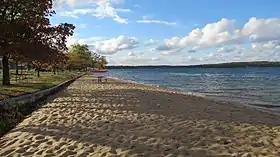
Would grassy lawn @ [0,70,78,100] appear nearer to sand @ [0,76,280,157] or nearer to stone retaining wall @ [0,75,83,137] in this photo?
stone retaining wall @ [0,75,83,137]

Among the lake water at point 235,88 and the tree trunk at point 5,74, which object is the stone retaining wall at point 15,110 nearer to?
the tree trunk at point 5,74

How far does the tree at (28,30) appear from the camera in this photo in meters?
19.6

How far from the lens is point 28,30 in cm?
2064

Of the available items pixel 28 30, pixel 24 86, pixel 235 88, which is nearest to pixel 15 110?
pixel 28 30

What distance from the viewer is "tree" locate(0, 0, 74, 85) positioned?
1964cm

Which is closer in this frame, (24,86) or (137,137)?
(137,137)

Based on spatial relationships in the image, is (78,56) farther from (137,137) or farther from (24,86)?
(137,137)

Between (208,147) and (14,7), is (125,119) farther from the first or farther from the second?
(14,7)

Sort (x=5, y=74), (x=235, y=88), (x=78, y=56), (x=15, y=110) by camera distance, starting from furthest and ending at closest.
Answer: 1. (x=78, y=56)
2. (x=235, y=88)
3. (x=5, y=74)
4. (x=15, y=110)

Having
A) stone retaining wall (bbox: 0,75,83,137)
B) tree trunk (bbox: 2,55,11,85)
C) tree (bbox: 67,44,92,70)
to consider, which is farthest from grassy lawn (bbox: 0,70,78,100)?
tree (bbox: 67,44,92,70)

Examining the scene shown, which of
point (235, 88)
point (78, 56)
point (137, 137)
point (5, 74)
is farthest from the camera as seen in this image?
point (78, 56)

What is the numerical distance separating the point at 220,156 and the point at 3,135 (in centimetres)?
659

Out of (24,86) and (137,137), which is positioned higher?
(137,137)

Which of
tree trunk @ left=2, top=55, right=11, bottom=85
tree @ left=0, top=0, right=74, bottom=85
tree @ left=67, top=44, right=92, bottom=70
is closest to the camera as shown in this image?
tree @ left=0, top=0, right=74, bottom=85
